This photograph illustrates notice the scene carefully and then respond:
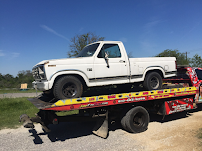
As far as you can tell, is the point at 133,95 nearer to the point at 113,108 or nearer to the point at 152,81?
the point at 113,108

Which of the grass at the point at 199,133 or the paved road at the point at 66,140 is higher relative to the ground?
the grass at the point at 199,133

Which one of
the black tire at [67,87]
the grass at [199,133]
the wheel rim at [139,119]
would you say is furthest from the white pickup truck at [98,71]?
the grass at [199,133]

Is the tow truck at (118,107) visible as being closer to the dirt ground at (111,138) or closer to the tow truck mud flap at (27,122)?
the tow truck mud flap at (27,122)

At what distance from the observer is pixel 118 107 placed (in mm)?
5367

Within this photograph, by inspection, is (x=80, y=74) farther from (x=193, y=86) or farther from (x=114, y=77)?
(x=193, y=86)

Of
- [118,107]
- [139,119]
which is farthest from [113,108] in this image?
[139,119]

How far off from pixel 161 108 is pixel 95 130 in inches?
104

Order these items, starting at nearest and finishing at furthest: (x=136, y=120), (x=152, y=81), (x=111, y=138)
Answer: (x=111, y=138), (x=136, y=120), (x=152, y=81)

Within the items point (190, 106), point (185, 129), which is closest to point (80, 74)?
point (185, 129)

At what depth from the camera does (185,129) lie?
559 centimetres

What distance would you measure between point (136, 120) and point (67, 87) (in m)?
2.58

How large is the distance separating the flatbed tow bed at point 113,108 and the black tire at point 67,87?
0.28 meters

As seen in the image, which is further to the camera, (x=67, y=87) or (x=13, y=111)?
(x=13, y=111)

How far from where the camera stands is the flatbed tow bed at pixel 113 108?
4426 millimetres
